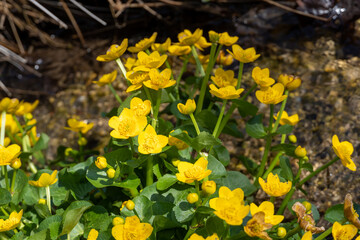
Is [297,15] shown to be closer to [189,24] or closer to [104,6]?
[189,24]

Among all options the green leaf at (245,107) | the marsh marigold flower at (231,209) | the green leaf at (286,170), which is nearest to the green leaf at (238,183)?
the green leaf at (286,170)

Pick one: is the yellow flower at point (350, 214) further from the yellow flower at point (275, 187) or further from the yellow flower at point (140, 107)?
the yellow flower at point (140, 107)

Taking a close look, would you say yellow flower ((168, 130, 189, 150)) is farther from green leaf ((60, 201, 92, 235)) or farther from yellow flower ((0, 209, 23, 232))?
yellow flower ((0, 209, 23, 232))

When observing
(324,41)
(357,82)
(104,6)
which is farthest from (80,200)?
(104,6)

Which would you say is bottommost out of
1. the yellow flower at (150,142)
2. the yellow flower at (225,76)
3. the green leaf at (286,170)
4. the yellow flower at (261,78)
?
the green leaf at (286,170)

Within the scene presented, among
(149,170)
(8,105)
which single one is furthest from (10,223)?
(8,105)

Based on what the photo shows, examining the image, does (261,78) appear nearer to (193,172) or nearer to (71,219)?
(193,172)
